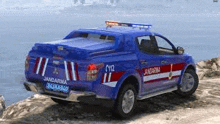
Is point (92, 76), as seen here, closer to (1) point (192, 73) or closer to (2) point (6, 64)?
(1) point (192, 73)

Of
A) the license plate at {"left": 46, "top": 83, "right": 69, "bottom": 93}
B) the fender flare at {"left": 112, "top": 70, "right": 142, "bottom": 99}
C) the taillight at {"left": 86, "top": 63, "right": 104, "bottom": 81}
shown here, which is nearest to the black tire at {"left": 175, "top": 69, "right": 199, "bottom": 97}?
the fender flare at {"left": 112, "top": 70, "right": 142, "bottom": 99}

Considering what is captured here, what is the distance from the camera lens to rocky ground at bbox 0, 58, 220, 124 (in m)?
7.02

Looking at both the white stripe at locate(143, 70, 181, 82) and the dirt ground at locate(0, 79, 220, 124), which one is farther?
the white stripe at locate(143, 70, 181, 82)

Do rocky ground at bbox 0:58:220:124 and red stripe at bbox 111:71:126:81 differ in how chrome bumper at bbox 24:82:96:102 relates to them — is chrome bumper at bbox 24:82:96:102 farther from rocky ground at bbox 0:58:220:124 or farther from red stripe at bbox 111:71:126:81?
red stripe at bbox 111:71:126:81

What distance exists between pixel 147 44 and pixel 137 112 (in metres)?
1.35

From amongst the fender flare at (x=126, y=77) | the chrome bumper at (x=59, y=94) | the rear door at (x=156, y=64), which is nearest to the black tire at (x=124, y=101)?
the fender flare at (x=126, y=77)

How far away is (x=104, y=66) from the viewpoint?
653 centimetres

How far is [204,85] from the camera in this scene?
1073 cm

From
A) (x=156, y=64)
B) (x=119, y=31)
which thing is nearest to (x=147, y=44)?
(x=156, y=64)

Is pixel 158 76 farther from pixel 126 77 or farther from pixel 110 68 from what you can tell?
pixel 110 68

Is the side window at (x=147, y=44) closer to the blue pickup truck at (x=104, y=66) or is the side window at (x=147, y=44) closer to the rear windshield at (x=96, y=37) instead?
the blue pickup truck at (x=104, y=66)

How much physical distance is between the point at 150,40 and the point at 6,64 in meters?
78.8

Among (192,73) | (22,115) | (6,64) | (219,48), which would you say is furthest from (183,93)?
(219,48)

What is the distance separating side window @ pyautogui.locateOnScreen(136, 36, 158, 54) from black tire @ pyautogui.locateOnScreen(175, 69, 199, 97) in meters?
1.56
